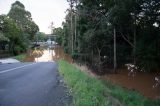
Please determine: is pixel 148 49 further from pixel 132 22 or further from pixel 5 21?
pixel 5 21

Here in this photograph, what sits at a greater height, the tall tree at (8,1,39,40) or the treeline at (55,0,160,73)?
the tall tree at (8,1,39,40)

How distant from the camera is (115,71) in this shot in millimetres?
29234

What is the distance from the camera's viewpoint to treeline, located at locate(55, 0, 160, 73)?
952 inches

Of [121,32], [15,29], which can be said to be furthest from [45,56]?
[121,32]

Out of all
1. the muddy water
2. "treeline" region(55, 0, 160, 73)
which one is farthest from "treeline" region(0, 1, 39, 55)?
"treeline" region(55, 0, 160, 73)

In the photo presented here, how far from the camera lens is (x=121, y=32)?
3052cm

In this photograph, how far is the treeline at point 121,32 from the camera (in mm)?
24188

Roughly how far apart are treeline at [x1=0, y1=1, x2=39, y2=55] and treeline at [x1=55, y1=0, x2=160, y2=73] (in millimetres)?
24989

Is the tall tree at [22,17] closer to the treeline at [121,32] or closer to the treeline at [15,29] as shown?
the treeline at [15,29]

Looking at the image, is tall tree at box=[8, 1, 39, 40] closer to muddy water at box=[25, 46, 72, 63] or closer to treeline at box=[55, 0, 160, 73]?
muddy water at box=[25, 46, 72, 63]

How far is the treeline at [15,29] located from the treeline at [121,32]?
Result: 24989 mm

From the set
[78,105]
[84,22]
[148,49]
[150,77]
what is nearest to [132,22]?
[148,49]

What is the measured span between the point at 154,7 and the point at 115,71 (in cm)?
838

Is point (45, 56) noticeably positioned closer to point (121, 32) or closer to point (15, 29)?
point (15, 29)
